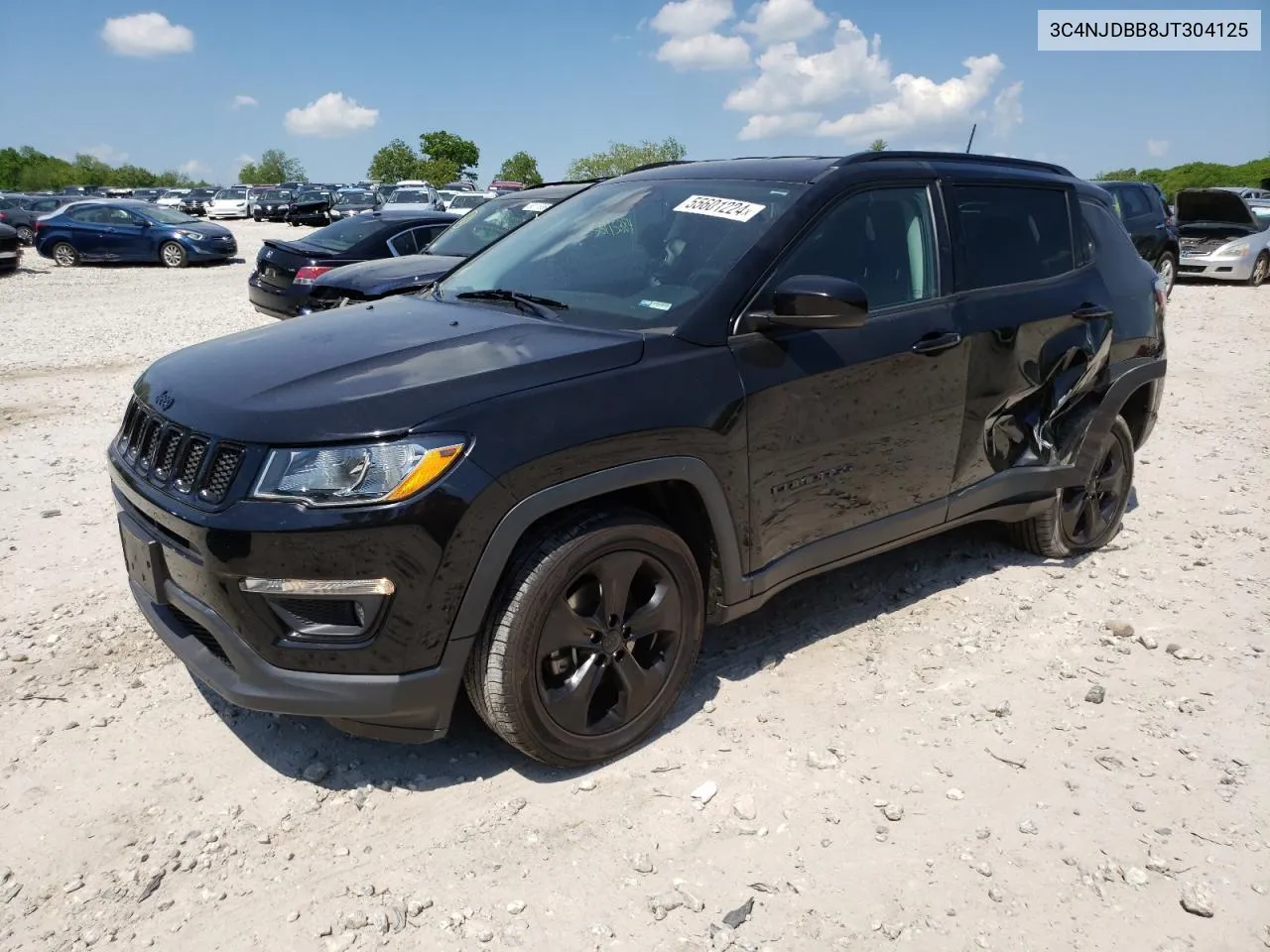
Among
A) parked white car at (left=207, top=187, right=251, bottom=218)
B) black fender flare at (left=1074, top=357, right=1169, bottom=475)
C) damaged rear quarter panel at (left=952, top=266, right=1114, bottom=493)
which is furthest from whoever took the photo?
parked white car at (left=207, top=187, right=251, bottom=218)

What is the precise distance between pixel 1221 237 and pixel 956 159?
16.2 meters

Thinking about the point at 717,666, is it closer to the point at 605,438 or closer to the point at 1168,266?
the point at 605,438

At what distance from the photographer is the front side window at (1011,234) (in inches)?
157

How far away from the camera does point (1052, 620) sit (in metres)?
4.20

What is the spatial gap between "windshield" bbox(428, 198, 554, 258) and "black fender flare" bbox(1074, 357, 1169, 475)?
224 inches

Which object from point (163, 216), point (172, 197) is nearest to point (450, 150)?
point (172, 197)

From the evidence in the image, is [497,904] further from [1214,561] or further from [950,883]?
[1214,561]

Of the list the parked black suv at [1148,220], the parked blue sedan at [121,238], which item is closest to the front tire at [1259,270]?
the parked black suv at [1148,220]

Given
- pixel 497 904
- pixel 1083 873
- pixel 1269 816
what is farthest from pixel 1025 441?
pixel 497 904

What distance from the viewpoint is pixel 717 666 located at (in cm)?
377

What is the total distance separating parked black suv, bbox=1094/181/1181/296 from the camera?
14.9 m

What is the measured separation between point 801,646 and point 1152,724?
49.2 inches

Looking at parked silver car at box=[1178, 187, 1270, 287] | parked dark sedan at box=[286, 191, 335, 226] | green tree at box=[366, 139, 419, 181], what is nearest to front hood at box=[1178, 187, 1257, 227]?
parked silver car at box=[1178, 187, 1270, 287]

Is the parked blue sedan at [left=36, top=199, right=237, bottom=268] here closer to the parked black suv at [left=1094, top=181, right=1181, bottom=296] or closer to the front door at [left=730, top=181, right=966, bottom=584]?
the parked black suv at [left=1094, top=181, right=1181, bottom=296]
